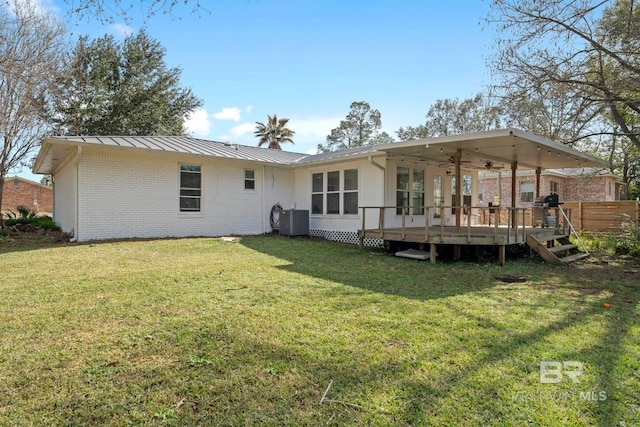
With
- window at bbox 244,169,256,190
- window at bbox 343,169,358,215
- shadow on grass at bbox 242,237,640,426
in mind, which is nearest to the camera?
shadow on grass at bbox 242,237,640,426

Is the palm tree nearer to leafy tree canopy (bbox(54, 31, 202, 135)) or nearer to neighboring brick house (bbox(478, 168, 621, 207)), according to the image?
leafy tree canopy (bbox(54, 31, 202, 135))

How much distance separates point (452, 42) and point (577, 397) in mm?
8905

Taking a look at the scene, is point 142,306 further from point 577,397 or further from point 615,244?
point 615,244

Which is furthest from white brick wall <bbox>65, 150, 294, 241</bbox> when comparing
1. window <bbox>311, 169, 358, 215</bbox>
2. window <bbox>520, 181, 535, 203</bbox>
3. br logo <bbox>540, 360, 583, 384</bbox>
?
window <bbox>520, 181, 535, 203</bbox>

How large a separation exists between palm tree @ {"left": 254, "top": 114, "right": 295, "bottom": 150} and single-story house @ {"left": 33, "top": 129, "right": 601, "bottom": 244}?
20.9 meters

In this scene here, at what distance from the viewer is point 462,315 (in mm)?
4160

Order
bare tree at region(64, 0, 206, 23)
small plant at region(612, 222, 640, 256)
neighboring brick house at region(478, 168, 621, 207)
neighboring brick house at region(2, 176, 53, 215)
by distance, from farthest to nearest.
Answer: neighboring brick house at region(2, 176, 53, 215)
neighboring brick house at region(478, 168, 621, 207)
small plant at region(612, 222, 640, 256)
bare tree at region(64, 0, 206, 23)

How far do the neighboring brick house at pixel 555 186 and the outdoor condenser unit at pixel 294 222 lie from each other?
12380 mm

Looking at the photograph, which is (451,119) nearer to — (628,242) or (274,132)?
(274,132)

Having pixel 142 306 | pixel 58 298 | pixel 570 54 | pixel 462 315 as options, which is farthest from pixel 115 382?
pixel 570 54

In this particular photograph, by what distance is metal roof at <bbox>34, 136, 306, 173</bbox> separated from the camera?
31.8 feet

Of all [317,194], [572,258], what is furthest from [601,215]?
[317,194]

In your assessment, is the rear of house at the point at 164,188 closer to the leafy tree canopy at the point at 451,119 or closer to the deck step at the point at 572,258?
the deck step at the point at 572,258

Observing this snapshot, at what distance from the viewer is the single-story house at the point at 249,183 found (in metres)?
9.87
